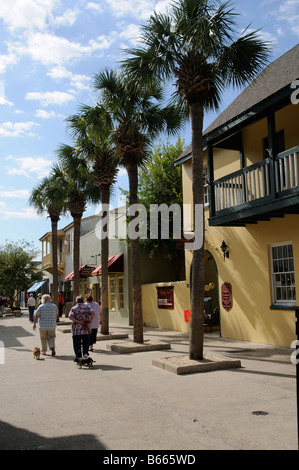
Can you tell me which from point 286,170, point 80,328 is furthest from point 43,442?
point 286,170

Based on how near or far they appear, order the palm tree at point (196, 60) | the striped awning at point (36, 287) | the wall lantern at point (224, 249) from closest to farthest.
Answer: the palm tree at point (196, 60)
the wall lantern at point (224, 249)
the striped awning at point (36, 287)

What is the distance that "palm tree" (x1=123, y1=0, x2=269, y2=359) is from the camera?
945 cm

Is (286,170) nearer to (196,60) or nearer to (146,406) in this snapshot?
(196,60)

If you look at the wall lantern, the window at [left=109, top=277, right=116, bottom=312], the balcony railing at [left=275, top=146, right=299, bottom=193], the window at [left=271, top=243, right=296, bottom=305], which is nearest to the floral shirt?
the window at [left=271, top=243, right=296, bottom=305]

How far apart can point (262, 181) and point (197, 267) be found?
306 centimetres

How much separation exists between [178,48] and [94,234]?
64.3 feet

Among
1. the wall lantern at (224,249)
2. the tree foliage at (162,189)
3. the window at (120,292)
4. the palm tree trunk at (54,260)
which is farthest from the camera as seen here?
the palm tree trunk at (54,260)

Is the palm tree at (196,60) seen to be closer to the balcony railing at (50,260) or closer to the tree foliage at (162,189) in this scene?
the tree foliage at (162,189)

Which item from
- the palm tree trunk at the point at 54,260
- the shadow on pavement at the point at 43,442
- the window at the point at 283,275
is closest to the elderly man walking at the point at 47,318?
the window at the point at 283,275

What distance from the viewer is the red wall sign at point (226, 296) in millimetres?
13796

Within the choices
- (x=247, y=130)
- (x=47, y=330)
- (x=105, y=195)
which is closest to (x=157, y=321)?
(x=105, y=195)

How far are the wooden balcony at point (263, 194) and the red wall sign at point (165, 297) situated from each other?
5988 millimetres

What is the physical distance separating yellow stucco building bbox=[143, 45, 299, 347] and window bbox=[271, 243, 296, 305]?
0.09 ft

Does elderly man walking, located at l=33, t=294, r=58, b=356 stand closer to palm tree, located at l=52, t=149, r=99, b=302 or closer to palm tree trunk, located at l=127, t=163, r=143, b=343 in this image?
palm tree trunk, located at l=127, t=163, r=143, b=343
